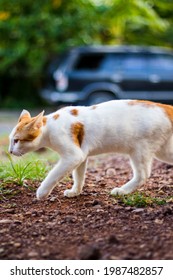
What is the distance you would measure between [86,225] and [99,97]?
11805mm

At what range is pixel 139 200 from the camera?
494 cm

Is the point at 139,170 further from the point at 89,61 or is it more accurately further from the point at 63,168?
the point at 89,61

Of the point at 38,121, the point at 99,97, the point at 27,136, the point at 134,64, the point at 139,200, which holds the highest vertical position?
the point at 134,64

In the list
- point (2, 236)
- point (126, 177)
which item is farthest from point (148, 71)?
point (2, 236)

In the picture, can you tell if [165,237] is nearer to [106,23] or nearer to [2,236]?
[2,236]

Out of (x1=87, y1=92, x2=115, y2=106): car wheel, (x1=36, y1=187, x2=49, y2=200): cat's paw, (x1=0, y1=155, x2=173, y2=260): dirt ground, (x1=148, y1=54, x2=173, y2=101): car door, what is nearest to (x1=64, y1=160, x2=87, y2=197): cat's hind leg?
(x1=0, y1=155, x2=173, y2=260): dirt ground

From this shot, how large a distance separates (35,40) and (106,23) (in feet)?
8.23

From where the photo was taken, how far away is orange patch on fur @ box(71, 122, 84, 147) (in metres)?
4.91

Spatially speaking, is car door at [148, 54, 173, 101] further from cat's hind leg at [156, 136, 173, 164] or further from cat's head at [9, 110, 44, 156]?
cat's head at [9, 110, 44, 156]

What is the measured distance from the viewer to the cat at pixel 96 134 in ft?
15.9

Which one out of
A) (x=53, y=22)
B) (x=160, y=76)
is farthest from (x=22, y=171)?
(x=53, y=22)

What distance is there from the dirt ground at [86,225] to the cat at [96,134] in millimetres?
281

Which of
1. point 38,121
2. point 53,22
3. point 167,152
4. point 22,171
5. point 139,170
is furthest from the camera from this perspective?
point 53,22

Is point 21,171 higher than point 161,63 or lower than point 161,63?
lower
